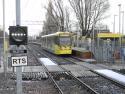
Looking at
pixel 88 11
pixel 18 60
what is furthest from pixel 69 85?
pixel 88 11

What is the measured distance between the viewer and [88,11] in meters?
64.9

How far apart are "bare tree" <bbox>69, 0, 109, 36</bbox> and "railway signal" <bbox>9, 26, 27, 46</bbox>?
54237 millimetres

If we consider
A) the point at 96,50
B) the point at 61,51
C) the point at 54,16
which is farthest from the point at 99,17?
the point at 96,50

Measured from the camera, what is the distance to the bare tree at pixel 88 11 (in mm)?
64938

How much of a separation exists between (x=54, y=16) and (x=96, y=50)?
34.6 metres

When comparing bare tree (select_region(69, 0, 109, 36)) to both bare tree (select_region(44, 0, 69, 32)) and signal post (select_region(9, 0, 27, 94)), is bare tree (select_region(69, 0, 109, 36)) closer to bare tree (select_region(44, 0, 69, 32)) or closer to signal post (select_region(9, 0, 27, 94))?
bare tree (select_region(44, 0, 69, 32))

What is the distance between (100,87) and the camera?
60.2 ft

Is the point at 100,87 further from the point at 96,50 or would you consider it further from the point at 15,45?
the point at 96,50

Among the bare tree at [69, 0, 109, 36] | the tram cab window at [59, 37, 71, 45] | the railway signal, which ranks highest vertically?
Result: the bare tree at [69, 0, 109, 36]

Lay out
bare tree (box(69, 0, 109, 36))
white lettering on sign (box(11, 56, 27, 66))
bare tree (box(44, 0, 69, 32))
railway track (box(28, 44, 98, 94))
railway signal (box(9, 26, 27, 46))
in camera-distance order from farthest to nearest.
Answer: bare tree (box(44, 0, 69, 32)) < bare tree (box(69, 0, 109, 36)) < railway track (box(28, 44, 98, 94)) < white lettering on sign (box(11, 56, 27, 66)) < railway signal (box(9, 26, 27, 46))

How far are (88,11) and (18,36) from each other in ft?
180

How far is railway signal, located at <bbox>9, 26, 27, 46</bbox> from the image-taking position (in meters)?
10.5

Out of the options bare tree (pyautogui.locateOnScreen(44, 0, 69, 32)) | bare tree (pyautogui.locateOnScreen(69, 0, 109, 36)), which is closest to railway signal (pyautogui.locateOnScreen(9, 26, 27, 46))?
bare tree (pyautogui.locateOnScreen(69, 0, 109, 36))

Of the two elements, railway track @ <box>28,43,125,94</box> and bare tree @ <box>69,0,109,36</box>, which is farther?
bare tree @ <box>69,0,109,36</box>
